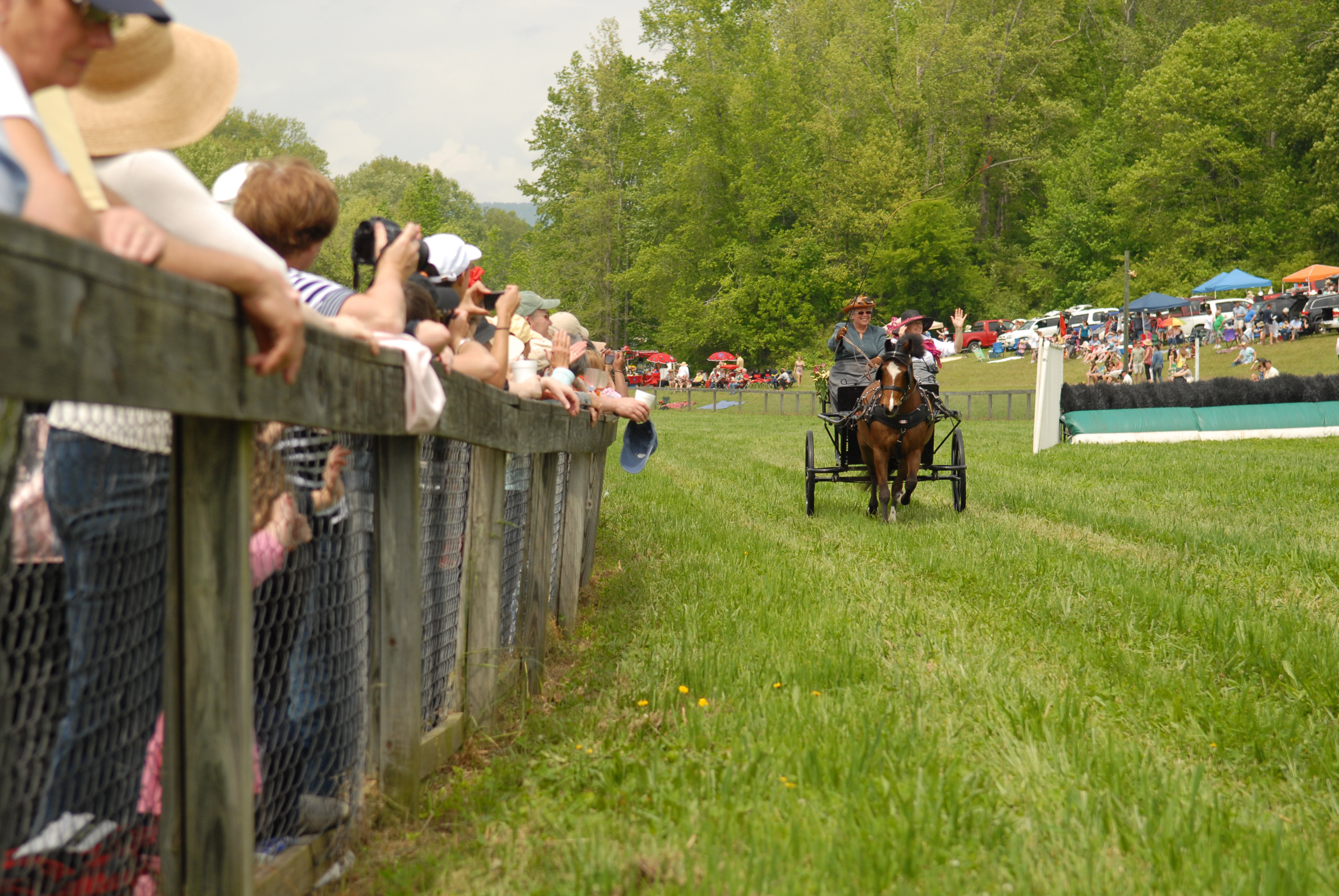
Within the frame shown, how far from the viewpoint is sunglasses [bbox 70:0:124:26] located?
1709mm

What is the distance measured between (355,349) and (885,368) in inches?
329

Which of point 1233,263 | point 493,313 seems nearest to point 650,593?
point 493,313

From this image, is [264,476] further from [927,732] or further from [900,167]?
[900,167]

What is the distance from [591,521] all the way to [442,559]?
330cm

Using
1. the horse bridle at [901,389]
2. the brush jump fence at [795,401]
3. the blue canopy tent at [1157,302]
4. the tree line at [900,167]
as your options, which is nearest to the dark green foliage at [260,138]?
the tree line at [900,167]

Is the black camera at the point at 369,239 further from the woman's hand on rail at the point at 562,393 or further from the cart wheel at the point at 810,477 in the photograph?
the cart wheel at the point at 810,477

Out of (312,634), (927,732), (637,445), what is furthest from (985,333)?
(312,634)

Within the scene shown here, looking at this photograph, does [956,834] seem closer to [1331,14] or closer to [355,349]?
[355,349]

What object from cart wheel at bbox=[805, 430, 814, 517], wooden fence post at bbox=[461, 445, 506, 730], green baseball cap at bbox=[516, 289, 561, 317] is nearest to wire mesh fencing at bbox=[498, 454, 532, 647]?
wooden fence post at bbox=[461, 445, 506, 730]

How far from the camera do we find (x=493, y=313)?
5168mm

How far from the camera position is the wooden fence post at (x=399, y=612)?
311 centimetres

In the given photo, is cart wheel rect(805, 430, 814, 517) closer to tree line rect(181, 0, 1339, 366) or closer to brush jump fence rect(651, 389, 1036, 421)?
brush jump fence rect(651, 389, 1036, 421)

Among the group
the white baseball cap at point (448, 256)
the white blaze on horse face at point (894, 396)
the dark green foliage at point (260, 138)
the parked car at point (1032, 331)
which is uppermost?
the dark green foliage at point (260, 138)

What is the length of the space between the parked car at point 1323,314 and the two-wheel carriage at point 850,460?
3962cm
